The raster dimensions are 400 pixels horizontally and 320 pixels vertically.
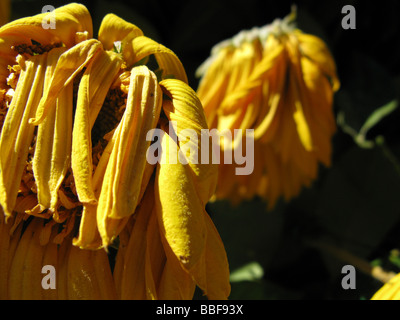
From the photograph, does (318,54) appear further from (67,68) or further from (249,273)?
(67,68)

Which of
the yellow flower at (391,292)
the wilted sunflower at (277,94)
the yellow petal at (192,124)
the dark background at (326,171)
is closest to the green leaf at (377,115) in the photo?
the dark background at (326,171)

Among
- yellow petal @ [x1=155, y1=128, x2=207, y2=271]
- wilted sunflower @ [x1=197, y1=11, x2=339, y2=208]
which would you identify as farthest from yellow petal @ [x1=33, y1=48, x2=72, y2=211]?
wilted sunflower @ [x1=197, y1=11, x2=339, y2=208]

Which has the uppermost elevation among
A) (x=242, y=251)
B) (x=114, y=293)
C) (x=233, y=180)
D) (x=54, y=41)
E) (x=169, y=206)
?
(x=54, y=41)

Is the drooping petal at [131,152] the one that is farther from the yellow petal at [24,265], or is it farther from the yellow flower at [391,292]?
the yellow flower at [391,292]

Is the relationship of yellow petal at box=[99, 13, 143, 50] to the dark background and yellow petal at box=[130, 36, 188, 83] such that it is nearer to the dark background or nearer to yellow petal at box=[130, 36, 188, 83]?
yellow petal at box=[130, 36, 188, 83]

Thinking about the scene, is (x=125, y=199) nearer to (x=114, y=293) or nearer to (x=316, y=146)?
(x=114, y=293)

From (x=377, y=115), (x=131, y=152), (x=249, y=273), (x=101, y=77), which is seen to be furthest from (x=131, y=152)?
(x=377, y=115)
